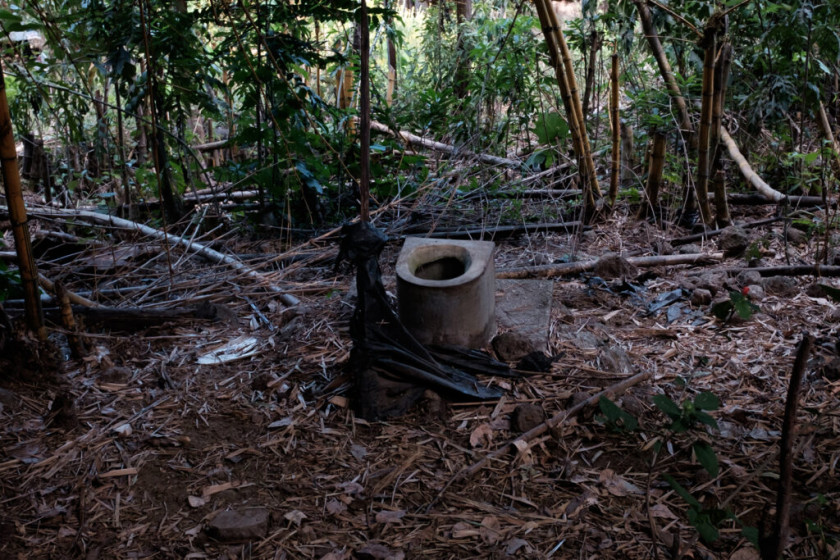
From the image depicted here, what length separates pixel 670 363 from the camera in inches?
113

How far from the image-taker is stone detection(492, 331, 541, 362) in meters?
2.88

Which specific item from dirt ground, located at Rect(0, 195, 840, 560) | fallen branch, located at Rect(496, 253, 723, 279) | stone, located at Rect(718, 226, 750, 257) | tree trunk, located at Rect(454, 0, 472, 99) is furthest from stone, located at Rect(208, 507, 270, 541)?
tree trunk, located at Rect(454, 0, 472, 99)

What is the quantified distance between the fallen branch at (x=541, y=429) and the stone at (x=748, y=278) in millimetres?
1273

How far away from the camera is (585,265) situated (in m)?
3.94

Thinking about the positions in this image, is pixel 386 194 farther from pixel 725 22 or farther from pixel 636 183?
pixel 725 22

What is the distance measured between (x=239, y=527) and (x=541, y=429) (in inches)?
41.7

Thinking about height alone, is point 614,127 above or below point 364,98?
below

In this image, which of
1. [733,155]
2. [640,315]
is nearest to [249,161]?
[640,315]

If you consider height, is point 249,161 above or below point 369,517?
above

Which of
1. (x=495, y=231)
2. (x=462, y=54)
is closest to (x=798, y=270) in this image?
(x=495, y=231)

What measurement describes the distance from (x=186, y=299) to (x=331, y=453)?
1547 millimetres

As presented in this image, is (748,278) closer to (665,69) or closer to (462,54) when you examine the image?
(665,69)

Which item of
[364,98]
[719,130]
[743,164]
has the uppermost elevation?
[364,98]

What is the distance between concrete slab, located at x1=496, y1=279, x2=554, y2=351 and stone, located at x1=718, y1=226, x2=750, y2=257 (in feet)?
4.36
